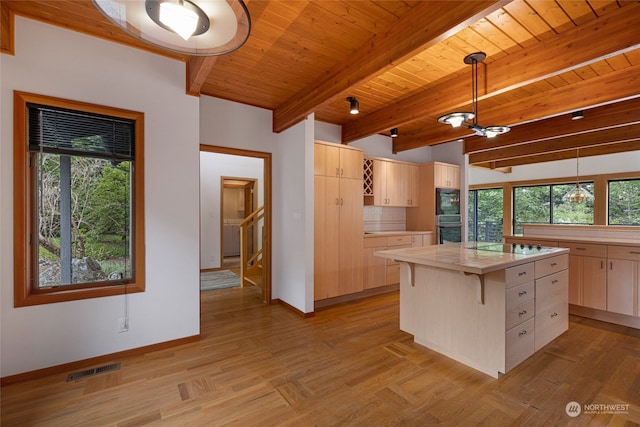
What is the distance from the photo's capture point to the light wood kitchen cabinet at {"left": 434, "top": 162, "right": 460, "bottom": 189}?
204 inches

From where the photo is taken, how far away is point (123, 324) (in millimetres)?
2588

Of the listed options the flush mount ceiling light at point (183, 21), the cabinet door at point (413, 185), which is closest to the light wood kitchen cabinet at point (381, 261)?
the cabinet door at point (413, 185)

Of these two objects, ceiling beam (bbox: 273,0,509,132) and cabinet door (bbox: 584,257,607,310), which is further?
cabinet door (bbox: 584,257,607,310)

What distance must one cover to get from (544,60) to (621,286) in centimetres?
271

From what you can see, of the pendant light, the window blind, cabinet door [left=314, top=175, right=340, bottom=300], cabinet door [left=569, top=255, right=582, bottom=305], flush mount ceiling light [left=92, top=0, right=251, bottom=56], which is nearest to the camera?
flush mount ceiling light [left=92, top=0, right=251, bottom=56]

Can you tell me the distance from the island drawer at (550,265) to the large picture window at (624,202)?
5563mm

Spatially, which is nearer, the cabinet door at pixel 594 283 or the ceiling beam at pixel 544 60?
the ceiling beam at pixel 544 60

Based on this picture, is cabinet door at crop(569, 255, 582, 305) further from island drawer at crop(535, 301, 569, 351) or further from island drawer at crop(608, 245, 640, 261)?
island drawer at crop(535, 301, 569, 351)

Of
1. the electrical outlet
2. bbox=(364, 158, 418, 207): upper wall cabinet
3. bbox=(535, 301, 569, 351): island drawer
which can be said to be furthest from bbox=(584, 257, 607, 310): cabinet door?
the electrical outlet

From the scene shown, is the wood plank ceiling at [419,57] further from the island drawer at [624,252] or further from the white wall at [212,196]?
the white wall at [212,196]

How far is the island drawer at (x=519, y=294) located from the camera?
2262 millimetres

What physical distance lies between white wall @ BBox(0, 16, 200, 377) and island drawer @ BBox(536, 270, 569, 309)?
329cm

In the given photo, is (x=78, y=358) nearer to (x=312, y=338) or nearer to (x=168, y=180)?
(x=168, y=180)

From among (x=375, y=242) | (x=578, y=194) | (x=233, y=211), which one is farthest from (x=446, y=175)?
(x=233, y=211)
